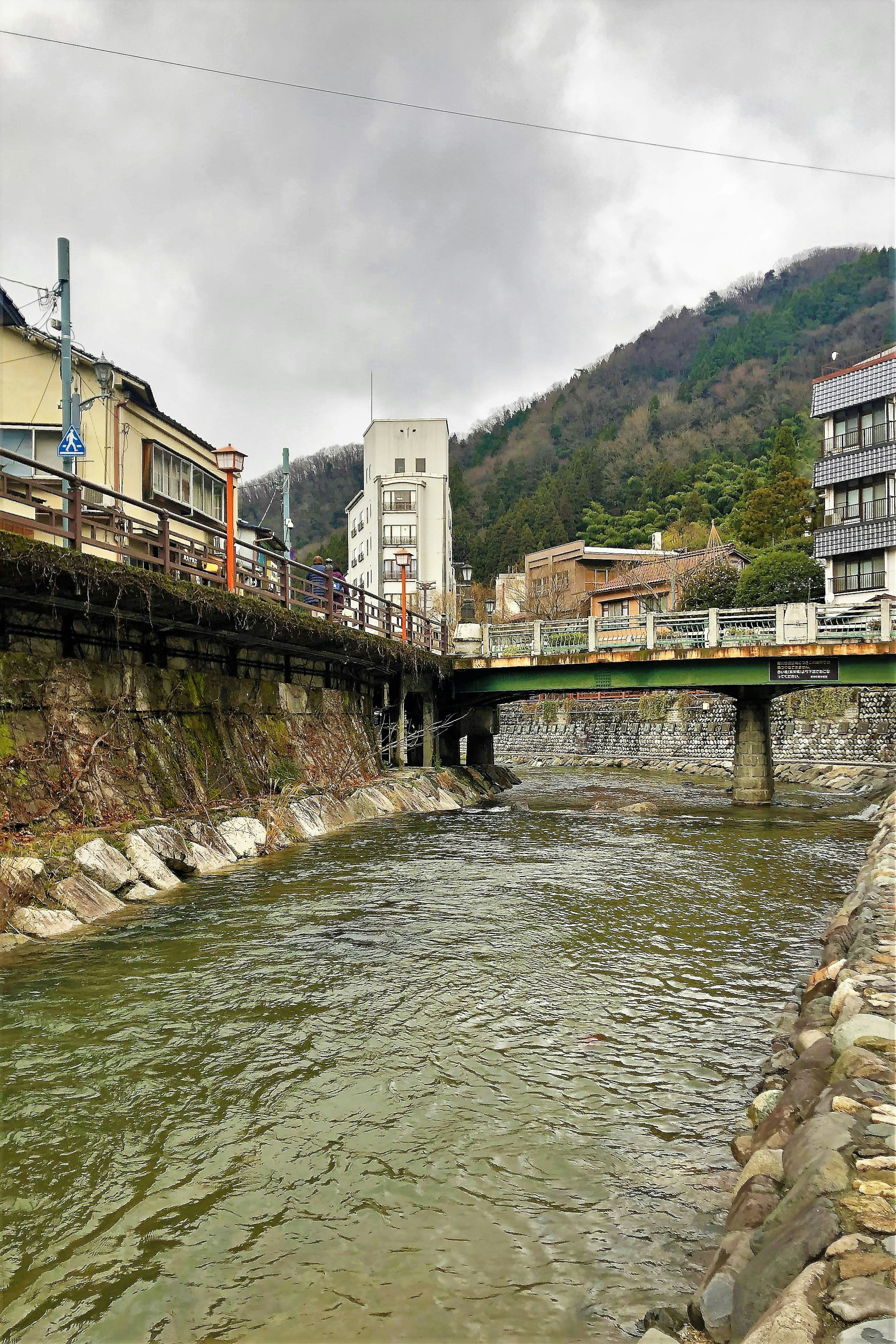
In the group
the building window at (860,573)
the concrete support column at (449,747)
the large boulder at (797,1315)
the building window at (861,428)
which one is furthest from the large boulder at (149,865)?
the building window at (861,428)

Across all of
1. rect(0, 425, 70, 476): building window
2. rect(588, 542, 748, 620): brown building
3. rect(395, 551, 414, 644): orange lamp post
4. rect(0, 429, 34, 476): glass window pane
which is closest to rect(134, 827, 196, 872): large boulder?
rect(0, 425, 70, 476): building window

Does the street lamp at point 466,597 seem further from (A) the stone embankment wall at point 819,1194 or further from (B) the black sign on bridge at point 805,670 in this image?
(A) the stone embankment wall at point 819,1194

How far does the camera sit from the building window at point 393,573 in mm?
74875

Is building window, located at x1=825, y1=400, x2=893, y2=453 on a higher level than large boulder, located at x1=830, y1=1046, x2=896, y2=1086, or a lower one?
higher

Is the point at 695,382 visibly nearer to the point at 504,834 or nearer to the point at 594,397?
the point at 594,397

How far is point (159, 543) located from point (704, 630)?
19859 millimetres

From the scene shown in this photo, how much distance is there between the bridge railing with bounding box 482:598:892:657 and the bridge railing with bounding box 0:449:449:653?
441cm

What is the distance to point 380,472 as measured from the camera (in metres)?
78.2

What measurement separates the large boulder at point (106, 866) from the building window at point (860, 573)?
44.3 m

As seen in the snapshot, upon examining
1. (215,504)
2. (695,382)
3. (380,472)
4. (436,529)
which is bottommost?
(215,504)

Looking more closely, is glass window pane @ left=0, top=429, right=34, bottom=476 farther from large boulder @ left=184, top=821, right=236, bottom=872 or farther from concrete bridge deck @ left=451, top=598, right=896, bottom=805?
concrete bridge deck @ left=451, top=598, right=896, bottom=805

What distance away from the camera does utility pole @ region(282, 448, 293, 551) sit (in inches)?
1522

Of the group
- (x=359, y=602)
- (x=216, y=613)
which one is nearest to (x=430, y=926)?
(x=216, y=613)

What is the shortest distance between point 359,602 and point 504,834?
885cm
